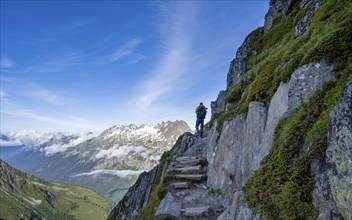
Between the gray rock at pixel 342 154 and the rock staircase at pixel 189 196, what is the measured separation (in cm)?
1133

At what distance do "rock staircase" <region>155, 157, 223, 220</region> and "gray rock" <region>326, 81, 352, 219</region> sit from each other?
11327 mm

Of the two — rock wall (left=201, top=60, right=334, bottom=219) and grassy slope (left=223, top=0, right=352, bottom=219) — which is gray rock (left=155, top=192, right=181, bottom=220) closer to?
rock wall (left=201, top=60, right=334, bottom=219)

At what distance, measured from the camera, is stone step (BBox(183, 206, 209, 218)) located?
1847cm

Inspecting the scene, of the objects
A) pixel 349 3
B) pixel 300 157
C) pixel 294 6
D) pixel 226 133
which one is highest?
pixel 294 6

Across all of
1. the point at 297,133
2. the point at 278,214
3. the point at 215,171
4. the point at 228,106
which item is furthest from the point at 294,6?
the point at 278,214

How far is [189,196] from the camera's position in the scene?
22.3 meters

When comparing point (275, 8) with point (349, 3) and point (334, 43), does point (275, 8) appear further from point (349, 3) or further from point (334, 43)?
point (334, 43)

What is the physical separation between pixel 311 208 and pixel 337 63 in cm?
693

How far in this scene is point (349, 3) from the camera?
1561 centimetres

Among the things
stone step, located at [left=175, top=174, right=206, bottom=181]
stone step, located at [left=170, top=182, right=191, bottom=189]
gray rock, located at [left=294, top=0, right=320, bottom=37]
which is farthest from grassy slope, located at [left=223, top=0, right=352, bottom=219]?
stone step, located at [left=175, top=174, right=206, bottom=181]

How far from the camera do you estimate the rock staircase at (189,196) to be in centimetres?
1877

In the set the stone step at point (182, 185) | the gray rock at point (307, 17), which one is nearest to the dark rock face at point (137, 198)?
the stone step at point (182, 185)

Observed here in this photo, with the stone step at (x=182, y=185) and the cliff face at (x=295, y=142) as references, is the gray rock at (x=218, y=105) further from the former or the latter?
the stone step at (x=182, y=185)

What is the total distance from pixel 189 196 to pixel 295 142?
43.8 feet
